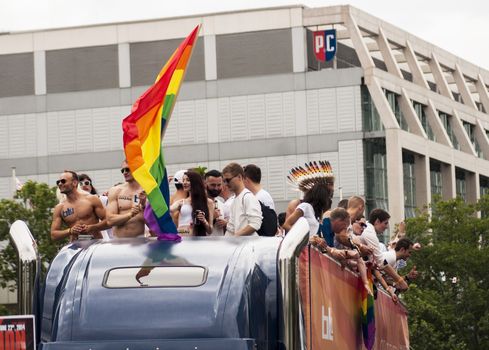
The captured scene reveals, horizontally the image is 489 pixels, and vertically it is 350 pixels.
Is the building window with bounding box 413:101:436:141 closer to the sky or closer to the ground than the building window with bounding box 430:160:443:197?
closer to the sky

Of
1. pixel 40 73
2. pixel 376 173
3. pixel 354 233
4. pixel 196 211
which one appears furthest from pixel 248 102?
pixel 196 211

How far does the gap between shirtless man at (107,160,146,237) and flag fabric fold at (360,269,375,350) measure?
1.98 m

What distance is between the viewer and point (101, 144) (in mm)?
81812

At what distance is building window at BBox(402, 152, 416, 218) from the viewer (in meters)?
Answer: 80.6

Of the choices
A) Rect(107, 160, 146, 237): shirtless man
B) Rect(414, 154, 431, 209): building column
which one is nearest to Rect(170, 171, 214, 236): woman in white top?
Rect(107, 160, 146, 237): shirtless man

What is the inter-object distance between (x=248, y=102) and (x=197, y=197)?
6748 cm

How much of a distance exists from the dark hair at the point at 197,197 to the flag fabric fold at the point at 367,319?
1.83m

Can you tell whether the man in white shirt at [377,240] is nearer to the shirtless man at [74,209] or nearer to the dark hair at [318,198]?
the dark hair at [318,198]

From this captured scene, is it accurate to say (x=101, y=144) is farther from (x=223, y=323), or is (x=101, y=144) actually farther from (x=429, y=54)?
(x=223, y=323)

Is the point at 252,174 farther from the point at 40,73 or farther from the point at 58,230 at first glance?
the point at 40,73

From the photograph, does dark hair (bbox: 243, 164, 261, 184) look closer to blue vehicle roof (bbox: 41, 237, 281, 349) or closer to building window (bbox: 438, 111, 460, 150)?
blue vehicle roof (bbox: 41, 237, 281, 349)

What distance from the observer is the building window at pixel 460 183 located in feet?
289

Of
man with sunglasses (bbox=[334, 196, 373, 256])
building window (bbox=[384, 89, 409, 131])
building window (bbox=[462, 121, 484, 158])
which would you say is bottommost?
man with sunglasses (bbox=[334, 196, 373, 256])

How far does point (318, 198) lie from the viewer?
509 inches
